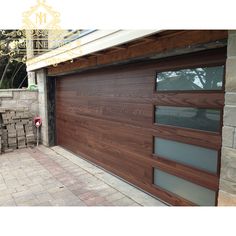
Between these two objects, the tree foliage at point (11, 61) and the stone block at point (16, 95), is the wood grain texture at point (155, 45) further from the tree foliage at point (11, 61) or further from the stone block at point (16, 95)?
the tree foliage at point (11, 61)

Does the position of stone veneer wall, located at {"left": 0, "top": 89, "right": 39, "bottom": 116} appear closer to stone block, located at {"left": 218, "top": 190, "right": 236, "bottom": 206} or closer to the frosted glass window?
the frosted glass window

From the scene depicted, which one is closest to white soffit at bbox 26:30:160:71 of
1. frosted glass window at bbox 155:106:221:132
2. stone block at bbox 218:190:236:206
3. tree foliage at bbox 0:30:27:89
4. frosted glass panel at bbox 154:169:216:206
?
frosted glass window at bbox 155:106:221:132

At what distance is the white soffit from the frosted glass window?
1.00 m

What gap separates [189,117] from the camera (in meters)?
2.68

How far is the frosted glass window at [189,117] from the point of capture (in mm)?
2402

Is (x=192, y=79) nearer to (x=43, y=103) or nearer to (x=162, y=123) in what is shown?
(x=162, y=123)

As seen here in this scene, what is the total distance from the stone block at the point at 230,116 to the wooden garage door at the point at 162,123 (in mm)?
335

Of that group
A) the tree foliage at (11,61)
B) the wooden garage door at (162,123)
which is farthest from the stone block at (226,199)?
the tree foliage at (11,61)

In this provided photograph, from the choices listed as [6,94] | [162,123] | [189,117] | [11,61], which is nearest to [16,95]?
[6,94]

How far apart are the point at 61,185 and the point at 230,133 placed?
9.26ft

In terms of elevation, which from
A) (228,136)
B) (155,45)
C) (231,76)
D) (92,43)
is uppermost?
(92,43)
